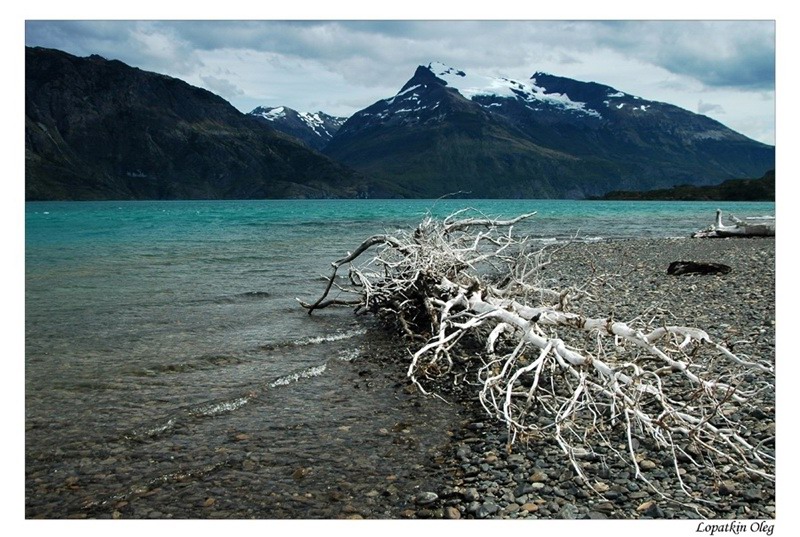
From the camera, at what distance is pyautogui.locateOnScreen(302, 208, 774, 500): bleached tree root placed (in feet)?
16.3

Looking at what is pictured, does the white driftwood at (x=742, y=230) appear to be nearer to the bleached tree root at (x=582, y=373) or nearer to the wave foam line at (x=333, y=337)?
the bleached tree root at (x=582, y=373)

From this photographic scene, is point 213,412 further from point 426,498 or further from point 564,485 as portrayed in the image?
point 564,485

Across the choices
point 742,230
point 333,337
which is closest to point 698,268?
point 333,337

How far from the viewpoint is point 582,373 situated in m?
5.27

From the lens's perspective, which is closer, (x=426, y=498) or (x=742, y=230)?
(x=426, y=498)

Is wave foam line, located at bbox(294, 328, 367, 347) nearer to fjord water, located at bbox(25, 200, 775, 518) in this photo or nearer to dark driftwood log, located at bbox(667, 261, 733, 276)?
fjord water, located at bbox(25, 200, 775, 518)

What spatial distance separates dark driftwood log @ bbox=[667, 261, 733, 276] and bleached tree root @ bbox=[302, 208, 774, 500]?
6.52 meters

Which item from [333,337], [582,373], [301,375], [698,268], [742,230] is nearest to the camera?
[582,373]

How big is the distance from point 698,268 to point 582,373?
38.0 feet

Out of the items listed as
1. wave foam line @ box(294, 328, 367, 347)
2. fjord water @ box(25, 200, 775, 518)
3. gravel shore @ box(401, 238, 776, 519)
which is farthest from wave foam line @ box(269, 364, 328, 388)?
gravel shore @ box(401, 238, 776, 519)

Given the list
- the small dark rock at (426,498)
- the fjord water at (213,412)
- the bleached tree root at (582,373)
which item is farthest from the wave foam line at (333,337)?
the small dark rock at (426,498)
